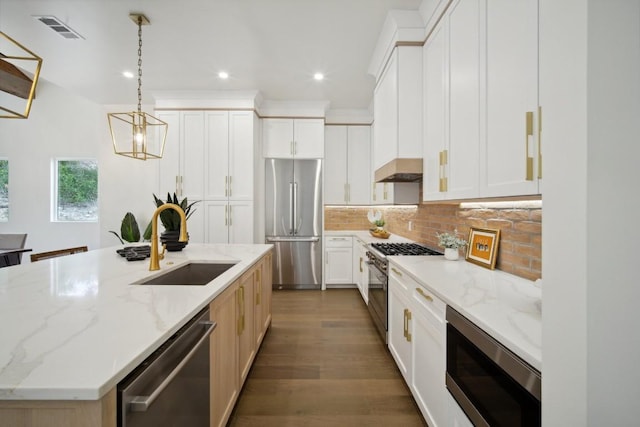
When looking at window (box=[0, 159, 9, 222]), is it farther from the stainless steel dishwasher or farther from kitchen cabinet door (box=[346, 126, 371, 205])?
the stainless steel dishwasher

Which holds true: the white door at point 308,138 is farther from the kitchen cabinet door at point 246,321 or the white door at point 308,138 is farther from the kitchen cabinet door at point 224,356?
the kitchen cabinet door at point 224,356

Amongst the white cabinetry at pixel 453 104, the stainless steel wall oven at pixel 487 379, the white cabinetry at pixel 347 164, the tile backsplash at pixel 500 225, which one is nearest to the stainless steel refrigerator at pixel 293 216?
the white cabinetry at pixel 347 164

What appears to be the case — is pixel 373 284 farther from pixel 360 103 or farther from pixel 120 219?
pixel 120 219

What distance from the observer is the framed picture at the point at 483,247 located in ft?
5.79

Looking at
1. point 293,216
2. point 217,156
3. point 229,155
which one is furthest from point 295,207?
point 217,156

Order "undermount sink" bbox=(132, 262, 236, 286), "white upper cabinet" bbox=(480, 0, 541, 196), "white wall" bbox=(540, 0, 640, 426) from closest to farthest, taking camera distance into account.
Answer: "white wall" bbox=(540, 0, 640, 426) → "white upper cabinet" bbox=(480, 0, 541, 196) → "undermount sink" bbox=(132, 262, 236, 286)

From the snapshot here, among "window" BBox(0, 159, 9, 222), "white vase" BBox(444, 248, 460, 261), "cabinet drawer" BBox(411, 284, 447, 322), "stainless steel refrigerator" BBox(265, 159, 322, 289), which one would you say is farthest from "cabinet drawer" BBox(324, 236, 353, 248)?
"window" BBox(0, 159, 9, 222)

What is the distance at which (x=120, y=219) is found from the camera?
4523mm

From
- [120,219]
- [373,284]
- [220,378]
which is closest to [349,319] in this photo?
[373,284]

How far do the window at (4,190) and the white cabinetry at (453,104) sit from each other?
281 inches

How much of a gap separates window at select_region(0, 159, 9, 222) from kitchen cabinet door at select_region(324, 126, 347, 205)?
5.84 metres

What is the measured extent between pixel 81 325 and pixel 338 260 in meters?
3.72

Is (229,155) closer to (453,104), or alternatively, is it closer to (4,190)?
(453,104)

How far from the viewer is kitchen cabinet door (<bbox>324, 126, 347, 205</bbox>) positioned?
15.2 ft
